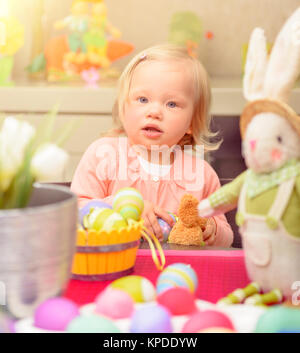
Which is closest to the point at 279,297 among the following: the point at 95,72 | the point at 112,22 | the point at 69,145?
the point at 69,145

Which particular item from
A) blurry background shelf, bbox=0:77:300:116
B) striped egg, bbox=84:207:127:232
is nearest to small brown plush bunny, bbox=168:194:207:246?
striped egg, bbox=84:207:127:232

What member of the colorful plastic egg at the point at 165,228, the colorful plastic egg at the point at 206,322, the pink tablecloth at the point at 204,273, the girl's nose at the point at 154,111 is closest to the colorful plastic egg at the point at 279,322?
the colorful plastic egg at the point at 206,322

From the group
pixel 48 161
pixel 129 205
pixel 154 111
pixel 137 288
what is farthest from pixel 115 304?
pixel 154 111

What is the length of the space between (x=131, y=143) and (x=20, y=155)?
2.77 feet

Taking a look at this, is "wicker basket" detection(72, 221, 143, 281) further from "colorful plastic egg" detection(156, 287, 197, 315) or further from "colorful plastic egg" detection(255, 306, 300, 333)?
"colorful plastic egg" detection(255, 306, 300, 333)

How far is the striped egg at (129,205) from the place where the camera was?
84 cm

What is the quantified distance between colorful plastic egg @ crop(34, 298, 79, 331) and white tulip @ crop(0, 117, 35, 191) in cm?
13

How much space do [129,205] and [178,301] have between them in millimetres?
268

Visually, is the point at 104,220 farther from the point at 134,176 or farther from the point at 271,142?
the point at 134,176

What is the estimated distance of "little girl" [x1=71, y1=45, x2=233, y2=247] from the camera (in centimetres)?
123

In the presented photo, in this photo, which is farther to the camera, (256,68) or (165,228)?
(165,228)

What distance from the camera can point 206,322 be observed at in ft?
1.75

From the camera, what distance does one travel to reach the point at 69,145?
2498mm

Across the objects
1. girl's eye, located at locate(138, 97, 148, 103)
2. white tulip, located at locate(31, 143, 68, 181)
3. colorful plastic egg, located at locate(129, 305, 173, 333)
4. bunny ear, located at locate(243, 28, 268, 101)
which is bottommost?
colorful plastic egg, located at locate(129, 305, 173, 333)
